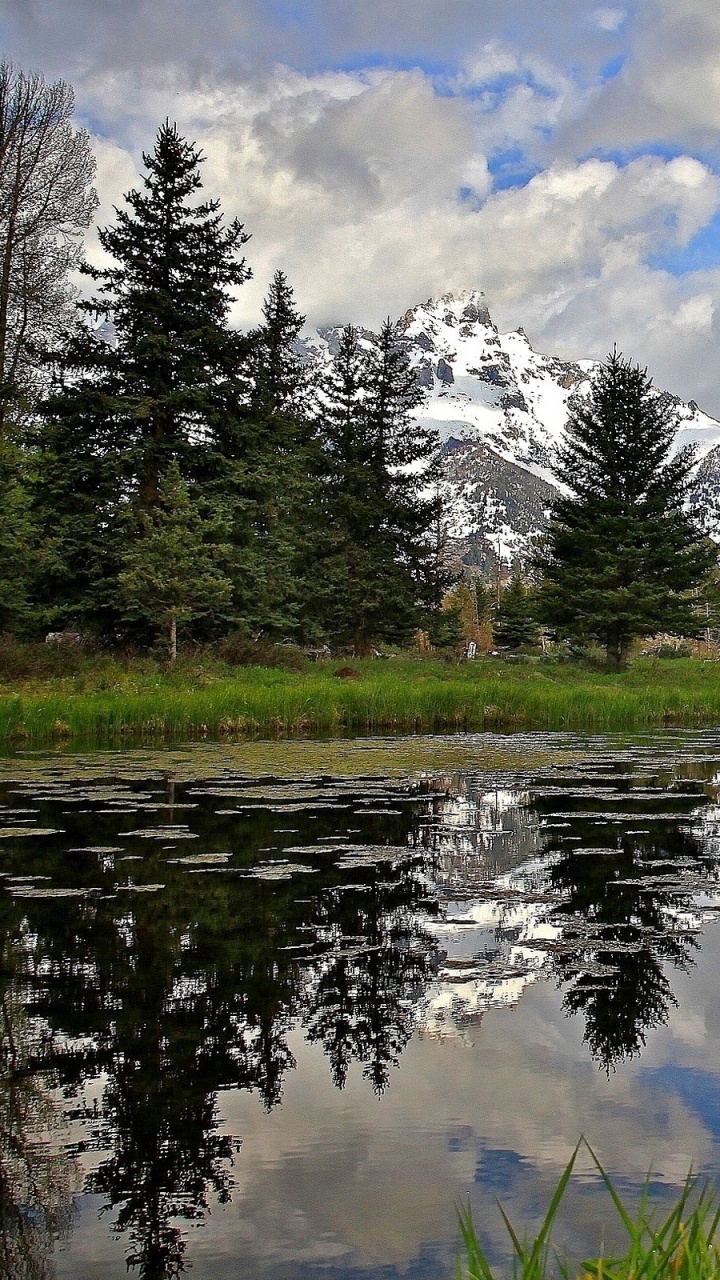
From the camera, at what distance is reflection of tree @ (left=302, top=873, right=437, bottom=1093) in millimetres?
3605

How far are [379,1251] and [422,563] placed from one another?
35.6m

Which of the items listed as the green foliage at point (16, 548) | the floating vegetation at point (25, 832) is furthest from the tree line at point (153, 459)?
the floating vegetation at point (25, 832)

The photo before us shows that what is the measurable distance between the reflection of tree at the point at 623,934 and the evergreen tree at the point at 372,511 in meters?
26.9

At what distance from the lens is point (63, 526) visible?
24.8 meters

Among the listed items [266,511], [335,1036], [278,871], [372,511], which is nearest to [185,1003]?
[335,1036]

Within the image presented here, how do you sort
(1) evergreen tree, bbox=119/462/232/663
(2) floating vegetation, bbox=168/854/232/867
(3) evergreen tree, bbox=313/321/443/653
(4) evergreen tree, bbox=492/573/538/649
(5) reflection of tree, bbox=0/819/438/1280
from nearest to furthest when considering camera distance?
(5) reflection of tree, bbox=0/819/438/1280
(2) floating vegetation, bbox=168/854/232/867
(1) evergreen tree, bbox=119/462/232/663
(3) evergreen tree, bbox=313/321/443/653
(4) evergreen tree, bbox=492/573/538/649

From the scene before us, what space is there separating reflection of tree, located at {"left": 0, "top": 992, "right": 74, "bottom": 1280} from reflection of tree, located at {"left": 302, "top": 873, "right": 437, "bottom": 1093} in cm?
97

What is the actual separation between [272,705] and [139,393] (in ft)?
40.0

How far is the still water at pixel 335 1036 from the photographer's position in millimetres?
2514

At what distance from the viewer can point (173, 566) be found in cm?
2352

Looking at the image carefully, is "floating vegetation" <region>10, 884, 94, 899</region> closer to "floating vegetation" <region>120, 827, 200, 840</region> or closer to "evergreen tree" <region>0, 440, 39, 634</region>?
"floating vegetation" <region>120, 827, 200, 840</region>

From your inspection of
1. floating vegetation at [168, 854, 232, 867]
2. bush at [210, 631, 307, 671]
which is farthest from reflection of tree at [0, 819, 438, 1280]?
bush at [210, 631, 307, 671]

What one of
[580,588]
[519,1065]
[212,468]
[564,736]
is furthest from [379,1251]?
[580,588]

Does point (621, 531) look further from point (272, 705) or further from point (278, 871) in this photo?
point (278, 871)
